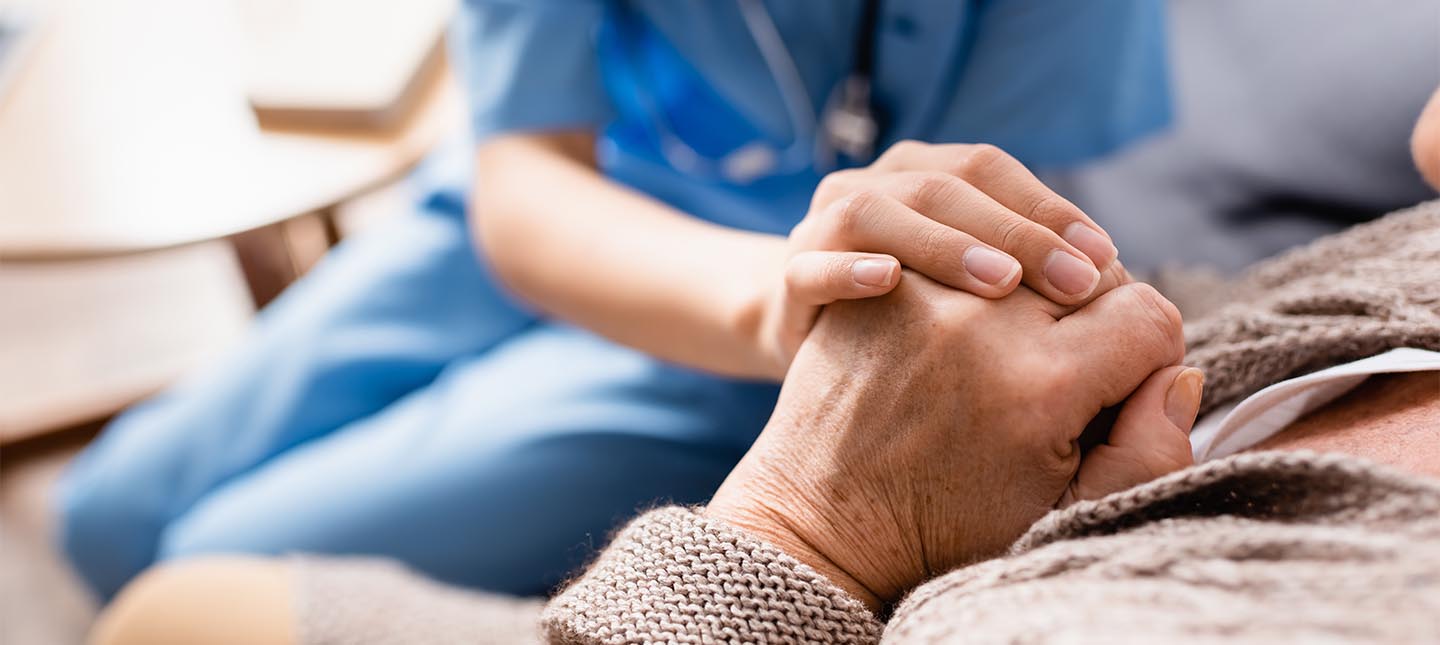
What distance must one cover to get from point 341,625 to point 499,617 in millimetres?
95

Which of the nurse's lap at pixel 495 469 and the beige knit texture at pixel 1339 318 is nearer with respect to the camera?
the beige knit texture at pixel 1339 318

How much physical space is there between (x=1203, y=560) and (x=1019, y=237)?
126 mm

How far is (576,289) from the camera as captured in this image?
676 millimetres

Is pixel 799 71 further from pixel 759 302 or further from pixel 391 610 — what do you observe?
pixel 391 610

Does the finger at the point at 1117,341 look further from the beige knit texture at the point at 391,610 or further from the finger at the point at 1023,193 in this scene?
the beige knit texture at the point at 391,610

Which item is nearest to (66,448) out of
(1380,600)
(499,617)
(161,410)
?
(161,410)

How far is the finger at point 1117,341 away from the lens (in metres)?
0.35

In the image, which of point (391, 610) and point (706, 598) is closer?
point (706, 598)

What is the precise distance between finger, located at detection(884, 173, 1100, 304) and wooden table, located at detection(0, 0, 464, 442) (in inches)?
25.5

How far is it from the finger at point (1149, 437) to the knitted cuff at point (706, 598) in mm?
101

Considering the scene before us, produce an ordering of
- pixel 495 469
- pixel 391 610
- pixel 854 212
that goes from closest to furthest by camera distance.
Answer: pixel 854 212
pixel 391 610
pixel 495 469

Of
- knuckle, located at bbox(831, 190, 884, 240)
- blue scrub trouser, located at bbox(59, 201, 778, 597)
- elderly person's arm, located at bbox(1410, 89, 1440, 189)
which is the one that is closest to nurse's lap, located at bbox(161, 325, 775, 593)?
blue scrub trouser, located at bbox(59, 201, 778, 597)

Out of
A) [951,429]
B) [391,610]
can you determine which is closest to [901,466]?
[951,429]

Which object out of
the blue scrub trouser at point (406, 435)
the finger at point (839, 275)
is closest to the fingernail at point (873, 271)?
the finger at point (839, 275)
